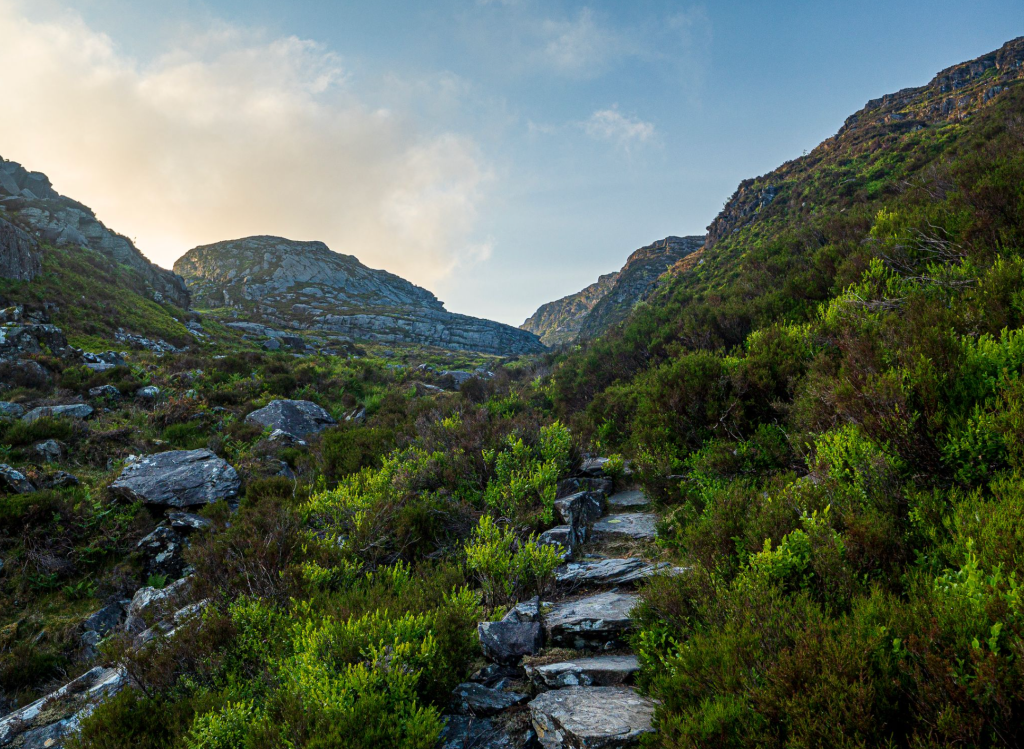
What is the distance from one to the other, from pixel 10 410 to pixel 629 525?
50.1 feet

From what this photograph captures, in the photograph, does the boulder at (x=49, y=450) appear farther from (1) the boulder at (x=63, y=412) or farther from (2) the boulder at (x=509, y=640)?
(2) the boulder at (x=509, y=640)

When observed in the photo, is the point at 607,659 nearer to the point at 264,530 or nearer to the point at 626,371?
the point at 264,530

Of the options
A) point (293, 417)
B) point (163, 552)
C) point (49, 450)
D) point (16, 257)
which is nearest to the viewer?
point (163, 552)

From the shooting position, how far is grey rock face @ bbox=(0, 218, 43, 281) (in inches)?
719

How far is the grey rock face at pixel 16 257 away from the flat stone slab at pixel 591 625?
1076 inches

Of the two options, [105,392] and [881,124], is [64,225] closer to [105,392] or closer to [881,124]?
[105,392]

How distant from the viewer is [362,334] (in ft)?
221

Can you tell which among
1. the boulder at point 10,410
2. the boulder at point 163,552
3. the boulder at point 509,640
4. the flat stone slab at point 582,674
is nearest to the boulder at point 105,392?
the boulder at point 10,410

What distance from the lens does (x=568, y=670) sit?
3332 mm

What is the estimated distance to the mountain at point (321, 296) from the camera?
2771 inches

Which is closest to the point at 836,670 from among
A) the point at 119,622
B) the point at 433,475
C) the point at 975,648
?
the point at 975,648

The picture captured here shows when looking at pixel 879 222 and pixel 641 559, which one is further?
pixel 879 222

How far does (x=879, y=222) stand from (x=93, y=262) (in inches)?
1632

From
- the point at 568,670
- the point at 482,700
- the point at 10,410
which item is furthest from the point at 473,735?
the point at 10,410
